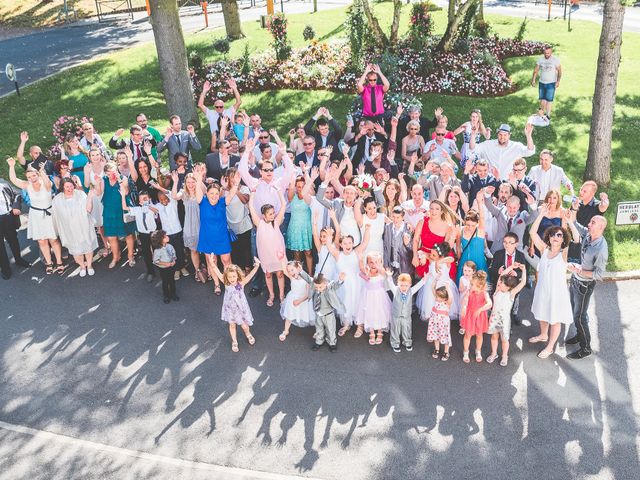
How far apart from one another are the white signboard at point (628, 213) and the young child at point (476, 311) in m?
3.42

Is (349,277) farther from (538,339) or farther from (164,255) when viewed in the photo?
(164,255)

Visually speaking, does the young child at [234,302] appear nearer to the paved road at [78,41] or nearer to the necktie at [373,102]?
the necktie at [373,102]

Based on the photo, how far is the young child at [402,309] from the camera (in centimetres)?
800

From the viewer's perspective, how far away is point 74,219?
1017 centimetres

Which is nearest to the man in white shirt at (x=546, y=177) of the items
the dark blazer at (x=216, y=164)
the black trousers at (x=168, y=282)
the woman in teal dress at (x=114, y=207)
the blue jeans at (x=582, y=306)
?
the blue jeans at (x=582, y=306)

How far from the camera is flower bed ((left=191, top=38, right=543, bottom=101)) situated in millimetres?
17500

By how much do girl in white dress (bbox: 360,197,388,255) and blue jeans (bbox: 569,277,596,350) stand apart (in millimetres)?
2733

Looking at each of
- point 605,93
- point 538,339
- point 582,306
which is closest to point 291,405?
point 538,339

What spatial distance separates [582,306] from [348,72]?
484 inches

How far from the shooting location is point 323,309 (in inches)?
321

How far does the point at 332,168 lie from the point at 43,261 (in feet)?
18.6

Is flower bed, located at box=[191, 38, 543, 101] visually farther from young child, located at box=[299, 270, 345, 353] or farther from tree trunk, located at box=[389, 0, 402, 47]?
young child, located at box=[299, 270, 345, 353]

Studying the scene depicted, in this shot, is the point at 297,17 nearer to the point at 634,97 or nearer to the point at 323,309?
the point at 634,97

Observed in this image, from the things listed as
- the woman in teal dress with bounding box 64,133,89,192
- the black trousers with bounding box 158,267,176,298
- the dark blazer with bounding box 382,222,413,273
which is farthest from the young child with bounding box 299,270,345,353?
the woman in teal dress with bounding box 64,133,89,192
